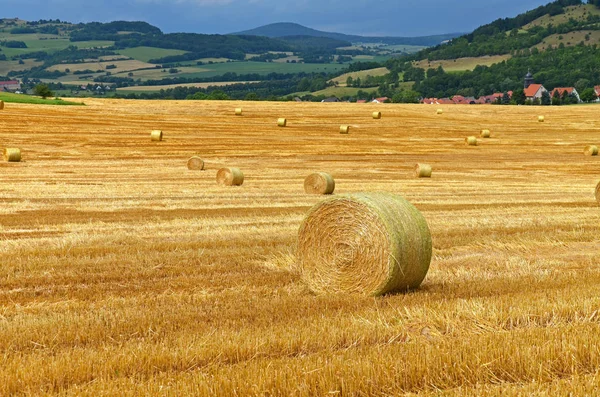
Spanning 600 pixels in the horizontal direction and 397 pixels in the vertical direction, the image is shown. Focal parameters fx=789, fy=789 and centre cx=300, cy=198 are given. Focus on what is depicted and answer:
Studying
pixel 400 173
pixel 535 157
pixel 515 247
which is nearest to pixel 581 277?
pixel 515 247

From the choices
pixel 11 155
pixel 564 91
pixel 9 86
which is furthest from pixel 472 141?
pixel 9 86

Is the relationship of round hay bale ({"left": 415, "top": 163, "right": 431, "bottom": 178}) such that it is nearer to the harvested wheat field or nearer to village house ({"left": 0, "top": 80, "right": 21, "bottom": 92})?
the harvested wheat field

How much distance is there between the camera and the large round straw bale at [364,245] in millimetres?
9133

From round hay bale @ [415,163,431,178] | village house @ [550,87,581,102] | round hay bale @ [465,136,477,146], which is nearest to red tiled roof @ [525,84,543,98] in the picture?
village house @ [550,87,581,102]

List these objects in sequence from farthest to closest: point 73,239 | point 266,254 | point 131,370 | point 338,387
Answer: point 73,239
point 266,254
point 131,370
point 338,387

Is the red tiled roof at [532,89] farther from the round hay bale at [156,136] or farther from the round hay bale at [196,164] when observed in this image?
the round hay bale at [196,164]

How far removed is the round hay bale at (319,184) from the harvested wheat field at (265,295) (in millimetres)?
436

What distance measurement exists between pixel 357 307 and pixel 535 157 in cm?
2708

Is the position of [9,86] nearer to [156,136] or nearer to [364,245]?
[156,136]

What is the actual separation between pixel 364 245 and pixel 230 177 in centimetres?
1379

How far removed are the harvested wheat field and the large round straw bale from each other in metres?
0.24

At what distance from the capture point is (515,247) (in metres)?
12.6

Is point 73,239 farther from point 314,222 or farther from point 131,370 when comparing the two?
point 131,370

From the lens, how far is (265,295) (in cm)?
916
